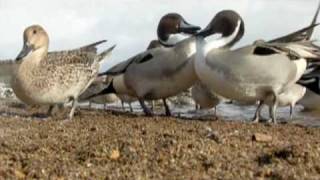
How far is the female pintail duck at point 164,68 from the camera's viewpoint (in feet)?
31.7

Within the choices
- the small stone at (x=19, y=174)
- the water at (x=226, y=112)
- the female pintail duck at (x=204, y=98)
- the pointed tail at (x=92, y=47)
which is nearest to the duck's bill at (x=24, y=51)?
the pointed tail at (x=92, y=47)

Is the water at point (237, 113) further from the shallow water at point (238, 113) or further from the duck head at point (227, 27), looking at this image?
the duck head at point (227, 27)

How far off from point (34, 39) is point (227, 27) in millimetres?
2424

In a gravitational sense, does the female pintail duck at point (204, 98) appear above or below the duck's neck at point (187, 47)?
below

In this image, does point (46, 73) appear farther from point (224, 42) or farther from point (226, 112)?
point (226, 112)

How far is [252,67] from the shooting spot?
28.7ft

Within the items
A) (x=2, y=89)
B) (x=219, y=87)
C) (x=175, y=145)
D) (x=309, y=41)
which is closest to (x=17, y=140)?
(x=175, y=145)

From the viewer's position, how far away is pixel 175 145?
6098 millimetres

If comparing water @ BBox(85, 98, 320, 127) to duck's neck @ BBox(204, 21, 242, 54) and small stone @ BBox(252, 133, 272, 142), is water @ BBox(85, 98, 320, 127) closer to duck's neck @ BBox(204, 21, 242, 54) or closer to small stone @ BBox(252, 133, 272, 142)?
duck's neck @ BBox(204, 21, 242, 54)

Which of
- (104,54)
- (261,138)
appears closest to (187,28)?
(104,54)

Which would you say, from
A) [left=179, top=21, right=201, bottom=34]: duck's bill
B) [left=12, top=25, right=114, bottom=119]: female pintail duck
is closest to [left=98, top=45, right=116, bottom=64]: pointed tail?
[left=12, top=25, right=114, bottom=119]: female pintail duck

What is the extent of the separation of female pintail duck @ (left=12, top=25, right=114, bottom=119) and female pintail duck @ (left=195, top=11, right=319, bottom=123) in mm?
1492

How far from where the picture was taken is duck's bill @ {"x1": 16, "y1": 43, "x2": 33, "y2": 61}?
9125 mm

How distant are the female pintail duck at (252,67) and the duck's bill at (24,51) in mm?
2046
